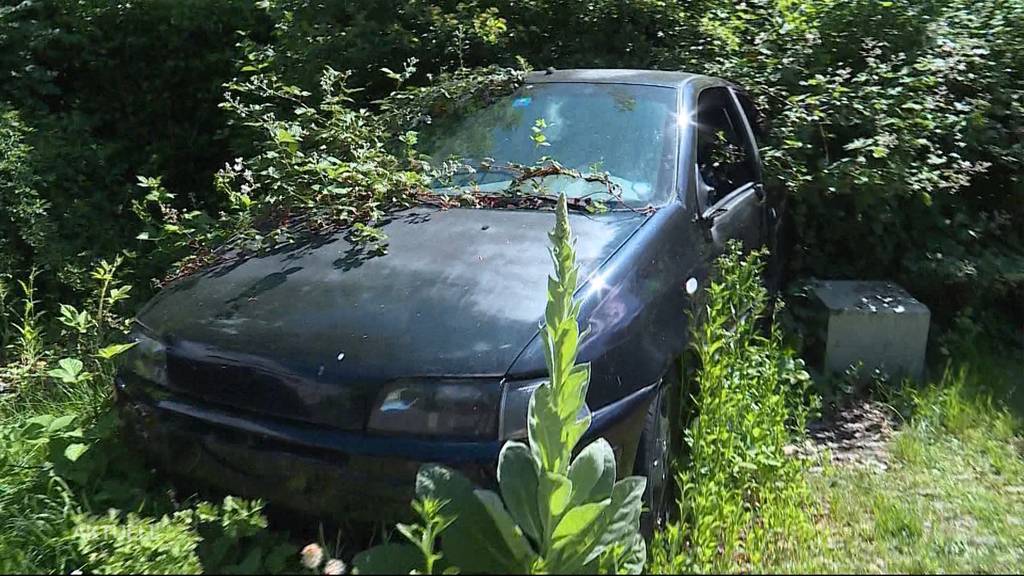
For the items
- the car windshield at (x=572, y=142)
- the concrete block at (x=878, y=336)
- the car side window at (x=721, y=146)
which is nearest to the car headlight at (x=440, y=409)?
the car windshield at (x=572, y=142)

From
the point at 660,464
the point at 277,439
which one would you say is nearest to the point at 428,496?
the point at 277,439

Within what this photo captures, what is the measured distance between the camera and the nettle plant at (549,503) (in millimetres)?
2061

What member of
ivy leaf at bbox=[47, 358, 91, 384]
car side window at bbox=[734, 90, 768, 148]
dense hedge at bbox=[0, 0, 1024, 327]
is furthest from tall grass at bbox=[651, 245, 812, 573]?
ivy leaf at bbox=[47, 358, 91, 384]

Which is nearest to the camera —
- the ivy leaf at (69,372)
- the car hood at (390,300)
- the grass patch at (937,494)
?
the car hood at (390,300)

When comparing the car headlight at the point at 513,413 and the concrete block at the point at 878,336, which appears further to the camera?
the concrete block at the point at 878,336

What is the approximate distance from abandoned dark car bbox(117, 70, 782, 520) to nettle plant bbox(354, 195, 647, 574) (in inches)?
6.7

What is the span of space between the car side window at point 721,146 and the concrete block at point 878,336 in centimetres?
87

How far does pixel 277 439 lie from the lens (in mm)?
2531

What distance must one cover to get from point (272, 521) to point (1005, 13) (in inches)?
221

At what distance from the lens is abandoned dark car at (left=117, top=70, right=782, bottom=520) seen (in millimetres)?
2420

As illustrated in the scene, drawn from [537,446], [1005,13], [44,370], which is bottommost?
[44,370]

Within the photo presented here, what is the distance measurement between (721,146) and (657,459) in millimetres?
1949

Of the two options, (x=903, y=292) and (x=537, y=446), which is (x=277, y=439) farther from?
(x=903, y=292)

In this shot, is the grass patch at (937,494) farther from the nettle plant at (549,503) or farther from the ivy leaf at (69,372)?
the ivy leaf at (69,372)
